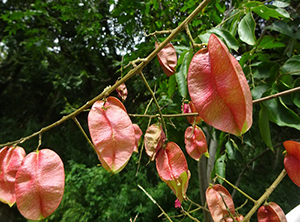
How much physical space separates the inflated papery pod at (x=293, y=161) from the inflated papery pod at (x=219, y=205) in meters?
0.12

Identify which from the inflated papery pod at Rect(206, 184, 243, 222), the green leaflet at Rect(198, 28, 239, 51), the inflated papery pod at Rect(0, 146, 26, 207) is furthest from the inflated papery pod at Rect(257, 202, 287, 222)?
the inflated papery pod at Rect(0, 146, 26, 207)

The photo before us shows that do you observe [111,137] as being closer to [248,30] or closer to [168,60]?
[168,60]

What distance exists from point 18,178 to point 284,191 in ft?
8.29

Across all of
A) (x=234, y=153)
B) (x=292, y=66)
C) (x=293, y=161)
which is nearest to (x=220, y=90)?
(x=293, y=161)

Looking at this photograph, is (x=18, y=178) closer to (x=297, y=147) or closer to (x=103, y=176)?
(x=297, y=147)

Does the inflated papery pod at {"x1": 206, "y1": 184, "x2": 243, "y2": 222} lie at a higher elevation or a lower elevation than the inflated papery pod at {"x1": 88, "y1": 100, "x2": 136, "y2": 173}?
lower

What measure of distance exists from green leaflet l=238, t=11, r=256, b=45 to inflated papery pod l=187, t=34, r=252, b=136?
20 centimetres

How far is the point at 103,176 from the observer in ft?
7.47

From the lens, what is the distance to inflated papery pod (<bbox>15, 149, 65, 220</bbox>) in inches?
10.6

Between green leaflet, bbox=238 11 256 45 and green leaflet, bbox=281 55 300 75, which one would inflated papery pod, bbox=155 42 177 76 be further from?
green leaflet, bbox=281 55 300 75

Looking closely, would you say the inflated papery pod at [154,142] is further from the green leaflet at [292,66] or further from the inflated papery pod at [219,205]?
the green leaflet at [292,66]

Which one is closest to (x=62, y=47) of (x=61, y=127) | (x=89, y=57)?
(x=89, y=57)

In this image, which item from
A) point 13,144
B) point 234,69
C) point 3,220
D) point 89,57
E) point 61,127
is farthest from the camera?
point 61,127

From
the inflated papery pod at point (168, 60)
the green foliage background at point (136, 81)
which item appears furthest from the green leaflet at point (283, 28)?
the inflated papery pod at point (168, 60)
